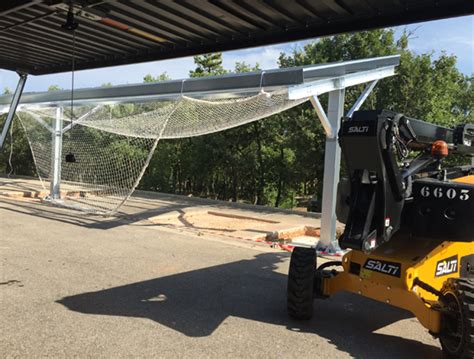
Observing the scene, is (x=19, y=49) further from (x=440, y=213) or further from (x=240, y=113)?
(x=440, y=213)

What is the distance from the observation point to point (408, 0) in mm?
4789

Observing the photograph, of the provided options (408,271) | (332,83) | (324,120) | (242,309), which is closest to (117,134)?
(324,120)

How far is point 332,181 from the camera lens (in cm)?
871

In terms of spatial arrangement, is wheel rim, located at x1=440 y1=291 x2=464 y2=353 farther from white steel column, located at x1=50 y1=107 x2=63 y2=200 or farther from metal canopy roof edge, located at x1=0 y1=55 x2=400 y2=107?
white steel column, located at x1=50 y1=107 x2=63 y2=200

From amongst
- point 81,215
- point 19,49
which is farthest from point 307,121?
point 19,49

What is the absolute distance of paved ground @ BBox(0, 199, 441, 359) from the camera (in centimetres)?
411

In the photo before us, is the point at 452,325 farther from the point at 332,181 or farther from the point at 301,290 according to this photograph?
the point at 332,181

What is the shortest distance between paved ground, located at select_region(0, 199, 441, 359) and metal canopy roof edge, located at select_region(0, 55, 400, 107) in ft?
10.5

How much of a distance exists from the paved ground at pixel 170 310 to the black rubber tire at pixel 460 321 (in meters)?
0.43

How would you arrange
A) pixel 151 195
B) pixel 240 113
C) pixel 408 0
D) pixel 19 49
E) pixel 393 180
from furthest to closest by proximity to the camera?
pixel 151 195
pixel 240 113
pixel 19 49
pixel 408 0
pixel 393 180

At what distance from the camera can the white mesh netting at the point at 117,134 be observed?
10.2m

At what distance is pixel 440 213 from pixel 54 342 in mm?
3638

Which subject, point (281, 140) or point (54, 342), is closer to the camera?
point (54, 342)

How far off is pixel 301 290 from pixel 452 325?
1459mm
